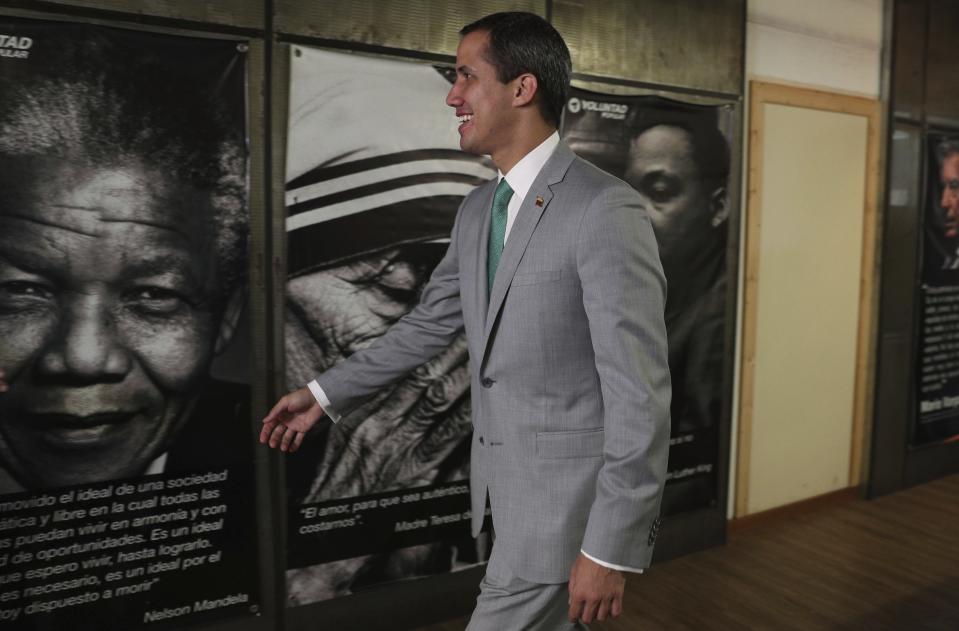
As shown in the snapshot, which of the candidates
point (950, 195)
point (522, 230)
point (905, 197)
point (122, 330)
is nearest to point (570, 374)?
point (522, 230)

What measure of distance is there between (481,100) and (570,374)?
0.63 metres

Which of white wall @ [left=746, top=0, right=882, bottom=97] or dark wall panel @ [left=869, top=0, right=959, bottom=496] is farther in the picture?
dark wall panel @ [left=869, top=0, right=959, bottom=496]

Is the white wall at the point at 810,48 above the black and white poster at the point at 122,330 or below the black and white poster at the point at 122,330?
above

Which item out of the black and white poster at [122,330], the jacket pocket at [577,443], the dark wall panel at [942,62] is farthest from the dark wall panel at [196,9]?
the dark wall panel at [942,62]

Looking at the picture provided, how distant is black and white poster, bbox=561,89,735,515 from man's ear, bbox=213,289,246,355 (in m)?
1.56

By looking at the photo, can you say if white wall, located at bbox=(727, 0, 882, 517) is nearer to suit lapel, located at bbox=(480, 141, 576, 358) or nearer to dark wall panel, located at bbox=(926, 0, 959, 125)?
dark wall panel, located at bbox=(926, 0, 959, 125)

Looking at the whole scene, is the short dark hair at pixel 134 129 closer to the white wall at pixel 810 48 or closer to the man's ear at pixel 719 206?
the man's ear at pixel 719 206

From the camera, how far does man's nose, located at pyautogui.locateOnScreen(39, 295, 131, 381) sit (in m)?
2.38

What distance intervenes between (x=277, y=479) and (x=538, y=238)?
1645mm

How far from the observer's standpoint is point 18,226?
2289 mm

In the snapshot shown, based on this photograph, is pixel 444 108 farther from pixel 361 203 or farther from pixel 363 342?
pixel 363 342

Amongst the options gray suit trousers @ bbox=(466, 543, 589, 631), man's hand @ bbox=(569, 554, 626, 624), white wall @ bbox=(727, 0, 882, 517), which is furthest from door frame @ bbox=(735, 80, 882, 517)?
man's hand @ bbox=(569, 554, 626, 624)

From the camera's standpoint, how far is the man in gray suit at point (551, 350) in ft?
4.72

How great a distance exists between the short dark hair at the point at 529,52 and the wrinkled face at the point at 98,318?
1315 mm
